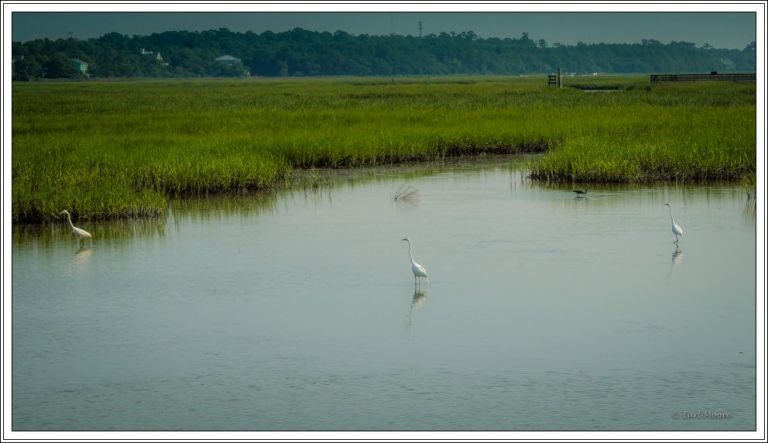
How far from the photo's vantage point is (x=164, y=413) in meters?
6.45

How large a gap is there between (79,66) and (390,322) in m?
68.5

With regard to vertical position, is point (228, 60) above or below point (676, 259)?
above

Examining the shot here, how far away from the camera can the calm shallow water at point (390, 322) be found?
6461 millimetres

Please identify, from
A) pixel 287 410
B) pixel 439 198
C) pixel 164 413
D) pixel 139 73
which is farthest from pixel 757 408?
pixel 139 73

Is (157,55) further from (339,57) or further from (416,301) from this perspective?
(416,301)

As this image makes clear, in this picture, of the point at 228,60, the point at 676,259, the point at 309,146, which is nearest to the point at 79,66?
the point at 228,60

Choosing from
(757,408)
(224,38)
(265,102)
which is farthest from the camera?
(224,38)

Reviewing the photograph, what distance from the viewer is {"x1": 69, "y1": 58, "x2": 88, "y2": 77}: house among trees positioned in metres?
72.5

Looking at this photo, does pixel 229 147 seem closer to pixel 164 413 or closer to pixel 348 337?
pixel 348 337

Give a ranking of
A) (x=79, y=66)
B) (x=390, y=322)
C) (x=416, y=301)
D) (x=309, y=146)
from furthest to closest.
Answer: (x=79, y=66) → (x=309, y=146) → (x=416, y=301) → (x=390, y=322)

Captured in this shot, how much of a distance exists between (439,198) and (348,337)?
7457mm

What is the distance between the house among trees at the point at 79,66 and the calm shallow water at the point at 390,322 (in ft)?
204

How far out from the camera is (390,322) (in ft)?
27.4

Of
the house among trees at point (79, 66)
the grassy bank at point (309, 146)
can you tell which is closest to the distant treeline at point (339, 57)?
the house among trees at point (79, 66)
